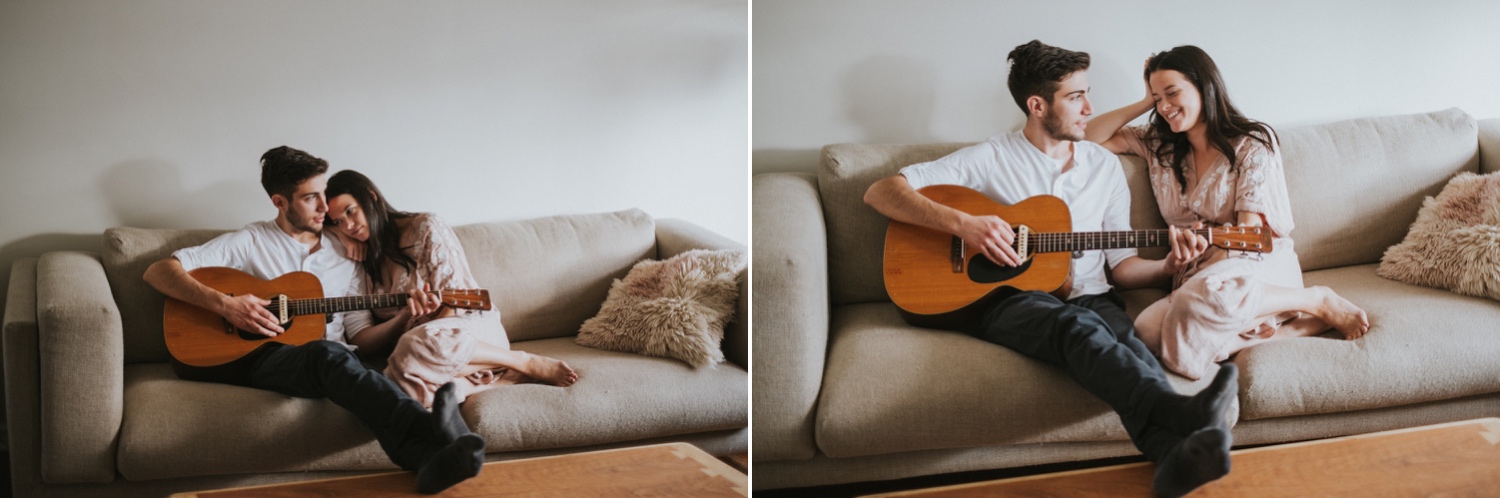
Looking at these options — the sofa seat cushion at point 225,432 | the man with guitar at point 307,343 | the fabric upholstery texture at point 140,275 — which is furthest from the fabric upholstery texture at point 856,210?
the fabric upholstery texture at point 140,275

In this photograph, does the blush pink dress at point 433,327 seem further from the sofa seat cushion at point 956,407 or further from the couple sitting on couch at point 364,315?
the sofa seat cushion at point 956,407

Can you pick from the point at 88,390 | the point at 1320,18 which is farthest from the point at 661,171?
the point at 1320,18

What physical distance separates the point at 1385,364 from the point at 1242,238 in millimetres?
299

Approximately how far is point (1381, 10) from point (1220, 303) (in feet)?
2.15

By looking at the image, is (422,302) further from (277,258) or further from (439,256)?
(277,258)

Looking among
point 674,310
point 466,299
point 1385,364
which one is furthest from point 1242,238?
point 466,299

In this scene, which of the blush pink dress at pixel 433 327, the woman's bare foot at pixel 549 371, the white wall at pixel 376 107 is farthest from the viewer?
the woman's bare foot at pixel 549 371

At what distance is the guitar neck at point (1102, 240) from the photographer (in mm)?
1451

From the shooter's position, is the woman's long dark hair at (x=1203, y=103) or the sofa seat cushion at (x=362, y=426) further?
the woman's long dark hair at (x=1203, y=103)

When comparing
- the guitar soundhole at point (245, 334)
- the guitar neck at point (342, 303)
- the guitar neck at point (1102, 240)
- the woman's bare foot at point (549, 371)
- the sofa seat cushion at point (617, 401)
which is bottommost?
the sofa seat cushion at point (617, 401)

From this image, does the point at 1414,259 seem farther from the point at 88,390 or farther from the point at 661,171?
the point at 88,390

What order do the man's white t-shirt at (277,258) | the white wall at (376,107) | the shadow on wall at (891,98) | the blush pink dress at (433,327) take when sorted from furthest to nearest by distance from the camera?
the shadow on wall at (891,98)
the blush pink dress at (433,327)
the man's white t-shirt at (277,258)
the white wall at (376,107)

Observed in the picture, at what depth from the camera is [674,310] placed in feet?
4.95

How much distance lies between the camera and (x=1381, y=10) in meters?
1.58
